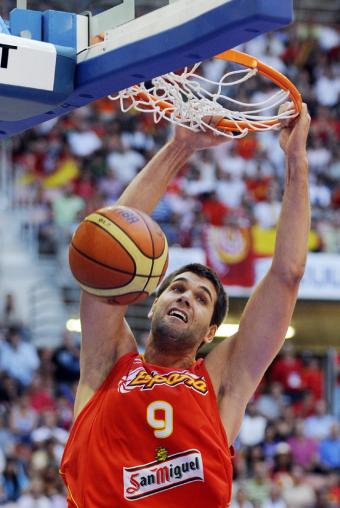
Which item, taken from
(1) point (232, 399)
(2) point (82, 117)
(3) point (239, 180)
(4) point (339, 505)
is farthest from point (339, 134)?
(1) point (232, 399)

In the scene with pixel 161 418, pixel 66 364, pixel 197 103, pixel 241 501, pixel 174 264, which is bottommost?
pixel 241 501

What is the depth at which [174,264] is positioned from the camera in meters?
13.9

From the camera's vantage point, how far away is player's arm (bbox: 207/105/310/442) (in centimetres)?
464

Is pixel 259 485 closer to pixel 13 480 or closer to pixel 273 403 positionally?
pixel 273 403

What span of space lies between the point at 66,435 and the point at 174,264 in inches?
115

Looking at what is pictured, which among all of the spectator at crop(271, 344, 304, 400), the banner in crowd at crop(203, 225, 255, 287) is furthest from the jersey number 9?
the spectator at crop(271, 344, 304, 400)

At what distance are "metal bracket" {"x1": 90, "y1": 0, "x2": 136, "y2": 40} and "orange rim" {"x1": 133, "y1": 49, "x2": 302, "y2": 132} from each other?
37 centimetres

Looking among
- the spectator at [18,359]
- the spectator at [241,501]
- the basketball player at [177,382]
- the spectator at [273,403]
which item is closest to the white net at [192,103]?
the basketball player at [177,382]

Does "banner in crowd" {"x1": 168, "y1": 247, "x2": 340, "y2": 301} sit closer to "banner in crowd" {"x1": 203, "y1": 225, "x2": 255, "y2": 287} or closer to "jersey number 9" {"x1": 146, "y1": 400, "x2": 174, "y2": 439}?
"banner in crowd" {"x1": 203, "y1": 225, "x2": 255, "y2": 287}

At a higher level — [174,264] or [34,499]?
[174,264]

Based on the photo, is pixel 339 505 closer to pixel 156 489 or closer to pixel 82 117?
pixel 82 117

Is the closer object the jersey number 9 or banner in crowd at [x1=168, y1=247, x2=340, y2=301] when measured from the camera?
the jersey number 9

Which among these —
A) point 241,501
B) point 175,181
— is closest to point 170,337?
point 241,501

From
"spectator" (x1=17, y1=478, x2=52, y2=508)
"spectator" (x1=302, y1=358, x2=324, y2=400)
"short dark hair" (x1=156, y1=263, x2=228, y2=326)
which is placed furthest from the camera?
"spectator" (x1=302, y1=358, x2=324, y2=400)
